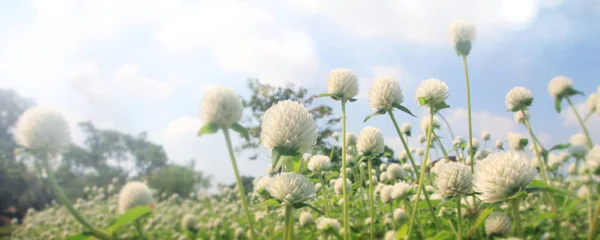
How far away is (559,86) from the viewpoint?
336 cm

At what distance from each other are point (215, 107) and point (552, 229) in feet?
13.1

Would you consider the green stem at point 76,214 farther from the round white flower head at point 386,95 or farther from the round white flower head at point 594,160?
the round white flower head at point 594,160

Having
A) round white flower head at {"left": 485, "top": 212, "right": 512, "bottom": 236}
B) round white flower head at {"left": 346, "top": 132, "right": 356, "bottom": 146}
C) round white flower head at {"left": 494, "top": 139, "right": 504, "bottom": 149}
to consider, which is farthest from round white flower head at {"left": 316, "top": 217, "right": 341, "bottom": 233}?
round white flower head at {"left": 494, "top": 139, "right": 504, "bottom": 149}

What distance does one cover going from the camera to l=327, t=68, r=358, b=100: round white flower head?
214 cm

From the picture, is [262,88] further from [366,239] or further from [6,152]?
[366,239]

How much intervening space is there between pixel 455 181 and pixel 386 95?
2.17 feet

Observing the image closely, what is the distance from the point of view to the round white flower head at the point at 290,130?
57.9 inches

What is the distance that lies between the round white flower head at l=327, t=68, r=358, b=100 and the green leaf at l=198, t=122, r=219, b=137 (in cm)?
85

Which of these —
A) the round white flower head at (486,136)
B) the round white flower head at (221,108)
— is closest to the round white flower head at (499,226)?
the round white flower head at (221,108)

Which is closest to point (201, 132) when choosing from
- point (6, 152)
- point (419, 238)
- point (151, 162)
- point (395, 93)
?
point (395, 93)

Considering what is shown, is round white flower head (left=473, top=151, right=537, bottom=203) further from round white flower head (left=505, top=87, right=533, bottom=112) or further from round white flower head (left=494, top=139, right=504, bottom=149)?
round white flower head (left=494, top=139, right=504, bottom=149)

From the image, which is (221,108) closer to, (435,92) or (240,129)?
(240,129)

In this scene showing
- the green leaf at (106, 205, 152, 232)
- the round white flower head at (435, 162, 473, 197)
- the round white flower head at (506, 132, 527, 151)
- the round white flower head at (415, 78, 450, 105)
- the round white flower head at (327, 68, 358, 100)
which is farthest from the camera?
the round white flower head at (506, 132, 527, 151)

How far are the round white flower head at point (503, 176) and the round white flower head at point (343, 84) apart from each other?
879 millimetres
